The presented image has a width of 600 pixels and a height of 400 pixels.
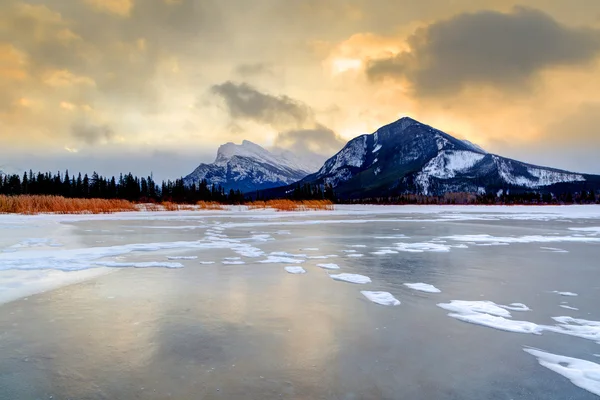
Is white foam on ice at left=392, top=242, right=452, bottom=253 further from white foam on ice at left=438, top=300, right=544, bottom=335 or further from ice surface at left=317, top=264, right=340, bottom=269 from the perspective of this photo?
white foam on ice at left=438, top=300, right=544, bottom=335

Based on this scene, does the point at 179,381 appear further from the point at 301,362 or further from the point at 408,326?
the point at 408,326

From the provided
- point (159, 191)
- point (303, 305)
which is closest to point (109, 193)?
point (159, 191)

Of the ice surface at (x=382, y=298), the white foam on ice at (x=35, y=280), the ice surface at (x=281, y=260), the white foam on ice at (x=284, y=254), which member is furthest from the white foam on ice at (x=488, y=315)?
the white foam on ice at (x=35, y=280)

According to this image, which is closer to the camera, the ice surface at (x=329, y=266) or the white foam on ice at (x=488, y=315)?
the white foam on ice at (x=488, y=315)

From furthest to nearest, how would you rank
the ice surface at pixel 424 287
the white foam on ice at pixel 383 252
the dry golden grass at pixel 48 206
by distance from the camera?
the dry golden grass at pixel 48 206 → the white foam on ice at pixel 383 252 → the ice surface at pixel 424 287

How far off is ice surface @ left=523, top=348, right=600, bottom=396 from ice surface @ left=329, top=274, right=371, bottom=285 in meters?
3.86

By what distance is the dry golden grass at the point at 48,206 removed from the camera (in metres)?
35.7

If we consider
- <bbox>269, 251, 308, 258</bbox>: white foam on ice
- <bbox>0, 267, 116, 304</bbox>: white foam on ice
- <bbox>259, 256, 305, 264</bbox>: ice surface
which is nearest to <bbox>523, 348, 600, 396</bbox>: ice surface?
<bbox>259, 256, 305, 264</bbox>: ice surface

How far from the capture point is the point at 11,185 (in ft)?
285

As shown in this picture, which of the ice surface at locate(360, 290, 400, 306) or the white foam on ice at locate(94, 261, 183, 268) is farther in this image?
the white foam on ice at locate(94, 261, 183, 268)

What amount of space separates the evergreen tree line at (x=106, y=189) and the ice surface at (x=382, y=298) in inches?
3362

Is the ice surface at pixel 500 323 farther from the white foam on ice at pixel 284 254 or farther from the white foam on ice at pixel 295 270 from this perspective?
the white foam on ice at pixel 284 254

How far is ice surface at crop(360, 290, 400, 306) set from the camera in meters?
6.17

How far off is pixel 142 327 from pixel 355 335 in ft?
8.66
